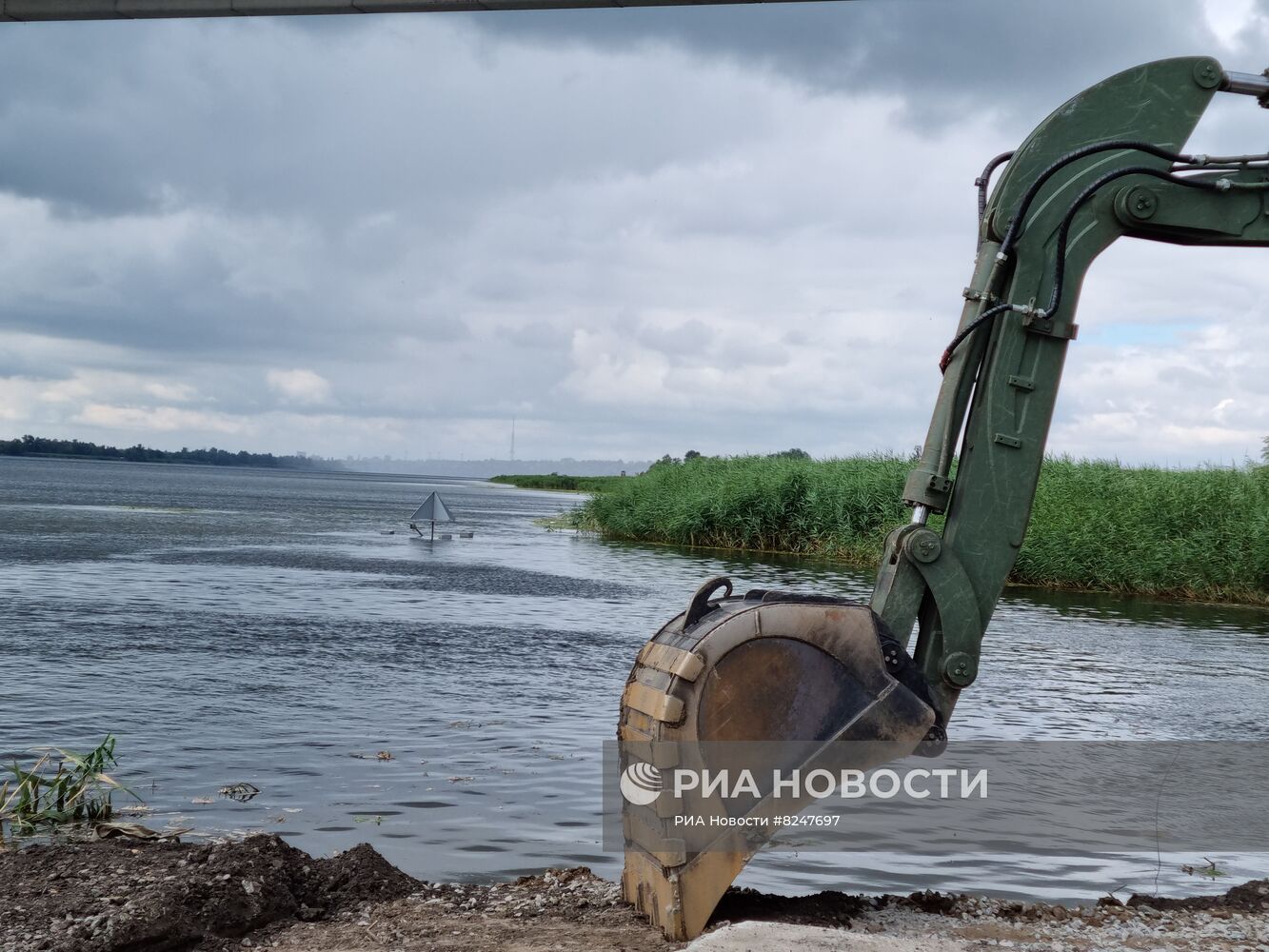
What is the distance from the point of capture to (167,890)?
447 cm

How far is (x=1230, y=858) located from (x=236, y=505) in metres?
61.9

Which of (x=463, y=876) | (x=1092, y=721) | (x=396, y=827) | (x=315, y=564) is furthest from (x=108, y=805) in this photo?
(x=315, y=564)

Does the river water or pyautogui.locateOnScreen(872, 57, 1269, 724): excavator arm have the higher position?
pyautogui.locateOnScreen(872, 57, 1269, 724): excavator arm

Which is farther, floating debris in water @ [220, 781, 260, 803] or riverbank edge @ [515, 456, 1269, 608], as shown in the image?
riverbank edge @ [515, 456, 1269, 608]

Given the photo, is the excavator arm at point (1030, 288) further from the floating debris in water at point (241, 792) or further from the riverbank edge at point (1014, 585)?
the riverbank edge at point (1014, 585)

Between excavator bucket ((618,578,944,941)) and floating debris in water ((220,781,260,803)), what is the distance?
329 centimetres

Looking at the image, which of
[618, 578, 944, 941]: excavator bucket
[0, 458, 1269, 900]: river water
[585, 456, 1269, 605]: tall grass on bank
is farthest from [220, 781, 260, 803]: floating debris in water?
[585, 456, 1269, 605]: tall grass on bank

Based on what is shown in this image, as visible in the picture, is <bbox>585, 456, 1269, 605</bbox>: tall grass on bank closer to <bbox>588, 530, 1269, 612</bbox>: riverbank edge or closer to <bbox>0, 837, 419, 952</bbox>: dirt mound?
<bbox>588, 530, 1269, 612</bbox>: riverbank edge

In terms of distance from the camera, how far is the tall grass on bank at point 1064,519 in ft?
71.4

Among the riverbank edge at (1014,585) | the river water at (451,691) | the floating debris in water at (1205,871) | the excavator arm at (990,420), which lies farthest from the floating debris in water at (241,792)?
the riverbank edge at (1014,585)

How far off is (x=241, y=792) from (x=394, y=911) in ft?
8.27

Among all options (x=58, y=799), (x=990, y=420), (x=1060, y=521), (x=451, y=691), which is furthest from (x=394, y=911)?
(x=1060, y=521)

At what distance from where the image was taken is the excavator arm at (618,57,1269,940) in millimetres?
4285

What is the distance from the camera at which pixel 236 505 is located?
63.5 metres
